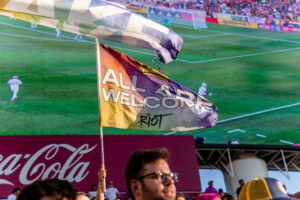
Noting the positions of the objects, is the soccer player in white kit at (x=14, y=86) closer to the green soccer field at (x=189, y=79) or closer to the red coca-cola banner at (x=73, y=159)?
the green soccer field at (x=189, y=79)

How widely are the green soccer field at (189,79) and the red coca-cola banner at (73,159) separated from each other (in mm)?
4796

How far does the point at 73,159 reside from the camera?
1514cm

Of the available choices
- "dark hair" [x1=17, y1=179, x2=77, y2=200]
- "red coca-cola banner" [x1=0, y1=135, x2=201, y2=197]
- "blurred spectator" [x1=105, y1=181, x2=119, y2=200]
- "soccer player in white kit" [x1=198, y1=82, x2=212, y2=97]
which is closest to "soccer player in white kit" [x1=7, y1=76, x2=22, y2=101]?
"red coca-cola banner" [x1=0, y1=135, x2=201, y2=197]

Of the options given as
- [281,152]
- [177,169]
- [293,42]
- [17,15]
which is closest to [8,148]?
[177,169]

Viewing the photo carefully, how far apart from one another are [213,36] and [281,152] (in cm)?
894

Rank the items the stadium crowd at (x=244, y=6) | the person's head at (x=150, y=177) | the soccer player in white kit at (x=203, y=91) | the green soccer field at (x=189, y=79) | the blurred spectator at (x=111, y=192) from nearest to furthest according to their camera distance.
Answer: the person's head at (x=150, y=177)
the blurred spectator at (x=111, y=192)
the green soccer field at (x=189, y=79)
the soccer player in white kit at (x=203, y=91)
the stadium crowd at (x=244, y=6)

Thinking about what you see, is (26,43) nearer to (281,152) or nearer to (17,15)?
(281,152)

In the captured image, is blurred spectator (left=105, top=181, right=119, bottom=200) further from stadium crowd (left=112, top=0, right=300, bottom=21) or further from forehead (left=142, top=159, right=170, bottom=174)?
stadium crowd (left=112, top=0, right=300, bottom=21)

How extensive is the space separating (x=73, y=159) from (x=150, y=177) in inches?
486

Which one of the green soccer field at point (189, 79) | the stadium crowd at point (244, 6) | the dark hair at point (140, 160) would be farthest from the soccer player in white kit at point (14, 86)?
the dark hair at point (140, 160)

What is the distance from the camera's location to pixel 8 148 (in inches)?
585

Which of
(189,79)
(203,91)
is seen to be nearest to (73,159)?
(203,91)

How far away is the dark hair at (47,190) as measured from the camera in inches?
105

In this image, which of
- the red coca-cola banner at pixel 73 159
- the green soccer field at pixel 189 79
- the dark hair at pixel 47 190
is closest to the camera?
the dark hair at pixel 47 190
